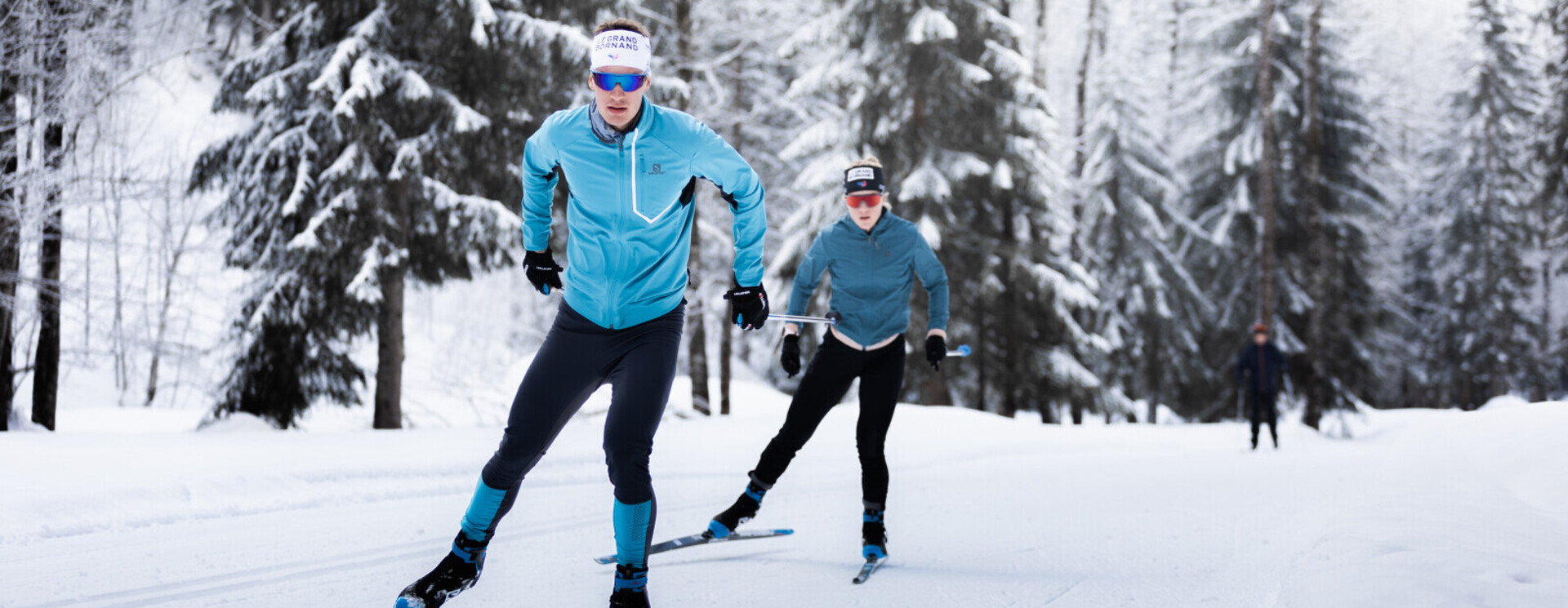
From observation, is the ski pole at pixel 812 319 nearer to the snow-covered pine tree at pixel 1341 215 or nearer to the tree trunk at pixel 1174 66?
the snow-covered pine tree at pixel 1341 215

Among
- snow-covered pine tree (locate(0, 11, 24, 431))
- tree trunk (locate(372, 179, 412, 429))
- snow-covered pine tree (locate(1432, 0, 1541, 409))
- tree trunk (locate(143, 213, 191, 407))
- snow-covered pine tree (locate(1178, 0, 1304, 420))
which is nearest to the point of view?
snow-covered pine tree (locate(0, 11, 24, 431))

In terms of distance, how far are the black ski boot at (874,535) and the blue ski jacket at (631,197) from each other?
207cm

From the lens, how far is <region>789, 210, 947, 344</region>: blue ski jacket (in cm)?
577

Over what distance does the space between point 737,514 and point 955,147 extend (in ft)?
45.2

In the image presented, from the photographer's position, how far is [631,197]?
3.72 metres

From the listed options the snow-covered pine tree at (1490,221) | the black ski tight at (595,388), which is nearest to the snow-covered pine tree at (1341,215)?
the snow-covered pine tree at (1490,221)

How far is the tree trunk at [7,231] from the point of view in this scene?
393 inches

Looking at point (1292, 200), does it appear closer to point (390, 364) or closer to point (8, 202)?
point (390, 364)

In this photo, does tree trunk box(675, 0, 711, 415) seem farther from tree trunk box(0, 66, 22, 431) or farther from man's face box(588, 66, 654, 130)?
man's face box(588, 66, 654, 130)

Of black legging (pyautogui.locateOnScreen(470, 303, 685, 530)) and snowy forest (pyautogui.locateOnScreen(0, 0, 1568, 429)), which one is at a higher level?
snowy forest (pyautogui.locateOnScreen(0, 0, 1568, 429))

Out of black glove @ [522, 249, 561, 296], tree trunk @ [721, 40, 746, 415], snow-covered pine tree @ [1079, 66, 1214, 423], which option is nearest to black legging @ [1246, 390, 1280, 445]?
tree trunk @ [721, 40, 746, 415]

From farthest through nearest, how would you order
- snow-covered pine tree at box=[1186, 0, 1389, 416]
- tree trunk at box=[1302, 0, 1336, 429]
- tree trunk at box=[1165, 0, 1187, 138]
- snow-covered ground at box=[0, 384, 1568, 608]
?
tree trunk at box=[1165, 0, 1187, 138]
snow-covered pine tree at box=[1186, 0, 1389, 416]
tree trunk at box=[1302, 0, 1336, 429]
snow-covered ground at box=[0, 384, 1568, 608]

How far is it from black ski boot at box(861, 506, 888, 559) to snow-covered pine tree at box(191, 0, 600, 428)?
7889 millimetres

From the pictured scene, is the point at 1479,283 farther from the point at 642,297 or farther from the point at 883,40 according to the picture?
the point at 642,297
